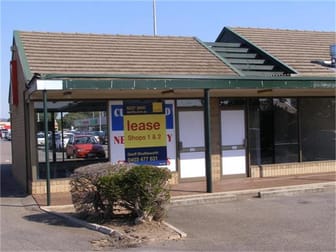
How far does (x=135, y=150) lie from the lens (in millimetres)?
14617

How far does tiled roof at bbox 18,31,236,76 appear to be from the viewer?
14117 millimetres

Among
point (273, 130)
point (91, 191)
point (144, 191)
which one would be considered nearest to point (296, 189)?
point (273, 130)

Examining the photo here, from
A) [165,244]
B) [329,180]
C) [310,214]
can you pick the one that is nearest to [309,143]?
[329,180]

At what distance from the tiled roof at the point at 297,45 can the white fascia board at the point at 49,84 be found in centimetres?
794

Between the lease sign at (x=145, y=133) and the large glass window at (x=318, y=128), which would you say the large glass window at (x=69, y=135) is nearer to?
the lease sign at (x=145, y=133)

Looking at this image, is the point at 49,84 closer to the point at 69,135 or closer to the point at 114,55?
the point at 114,55

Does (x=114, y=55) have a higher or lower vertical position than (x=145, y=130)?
higher

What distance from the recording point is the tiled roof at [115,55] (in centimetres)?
1412

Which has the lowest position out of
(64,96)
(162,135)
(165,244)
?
(165,244)

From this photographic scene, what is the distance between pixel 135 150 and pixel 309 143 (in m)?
6.01

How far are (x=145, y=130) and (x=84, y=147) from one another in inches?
97.4

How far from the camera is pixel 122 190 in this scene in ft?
29.3

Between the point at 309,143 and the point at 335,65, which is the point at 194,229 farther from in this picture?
the point at 335,65

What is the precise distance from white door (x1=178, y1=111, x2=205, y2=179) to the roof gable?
1.34 m
